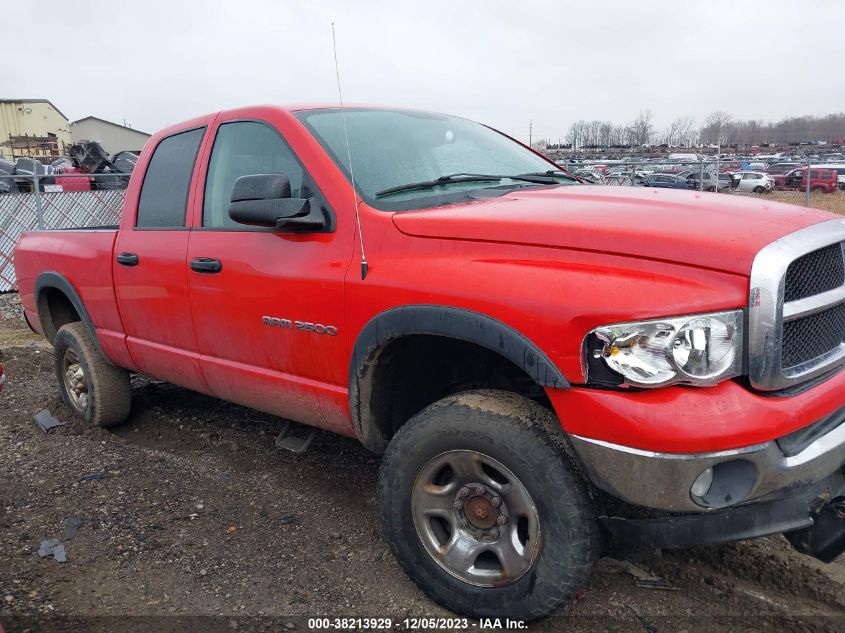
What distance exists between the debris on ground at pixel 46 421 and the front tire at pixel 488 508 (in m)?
3.23

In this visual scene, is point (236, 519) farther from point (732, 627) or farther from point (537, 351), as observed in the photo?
point (732, 627)

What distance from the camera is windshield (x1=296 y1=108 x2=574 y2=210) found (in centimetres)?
302

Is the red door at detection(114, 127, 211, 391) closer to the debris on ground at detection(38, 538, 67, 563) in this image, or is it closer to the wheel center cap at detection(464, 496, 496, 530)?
the debris on ground at detection(38, 538, 67, 563)

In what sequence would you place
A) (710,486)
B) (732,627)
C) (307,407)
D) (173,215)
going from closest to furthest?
(710,486) < (732,627) < (307,407) < (173,215)

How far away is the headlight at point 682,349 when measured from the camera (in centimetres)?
208

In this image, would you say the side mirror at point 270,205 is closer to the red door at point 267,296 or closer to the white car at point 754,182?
the red door at point 267,296

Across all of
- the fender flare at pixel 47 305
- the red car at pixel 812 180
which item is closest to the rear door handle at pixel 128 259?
the fender flare at pixel 47 305

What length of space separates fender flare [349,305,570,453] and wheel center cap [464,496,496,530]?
53 cm

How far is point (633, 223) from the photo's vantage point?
235 cm

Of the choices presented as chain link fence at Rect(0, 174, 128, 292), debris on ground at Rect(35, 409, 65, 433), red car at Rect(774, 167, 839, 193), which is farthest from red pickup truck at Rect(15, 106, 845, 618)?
red car at Rect(774, 167, 839, 193)

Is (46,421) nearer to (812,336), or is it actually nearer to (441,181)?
(441,181)

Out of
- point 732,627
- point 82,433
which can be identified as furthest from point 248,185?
point 82,433

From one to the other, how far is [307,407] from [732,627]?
1.91 m

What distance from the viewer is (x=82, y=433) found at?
15.8ft
